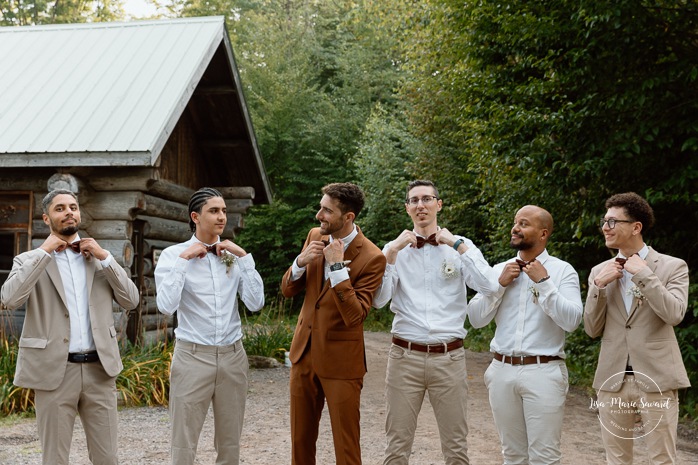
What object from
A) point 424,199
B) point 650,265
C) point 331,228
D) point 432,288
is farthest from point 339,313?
point 650,265

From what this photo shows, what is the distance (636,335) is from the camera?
4195 mm

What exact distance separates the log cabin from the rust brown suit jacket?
430 centimetres

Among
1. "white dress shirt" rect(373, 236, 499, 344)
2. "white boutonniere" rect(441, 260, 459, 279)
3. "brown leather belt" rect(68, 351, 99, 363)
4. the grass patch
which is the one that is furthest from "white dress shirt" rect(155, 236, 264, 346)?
the grass patch

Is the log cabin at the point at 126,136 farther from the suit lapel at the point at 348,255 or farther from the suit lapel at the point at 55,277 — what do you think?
the suit lapel at the point at 348,255

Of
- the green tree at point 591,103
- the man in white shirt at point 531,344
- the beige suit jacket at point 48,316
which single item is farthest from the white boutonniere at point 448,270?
the green tree at point 591,103

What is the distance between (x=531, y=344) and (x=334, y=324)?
1.19 meters

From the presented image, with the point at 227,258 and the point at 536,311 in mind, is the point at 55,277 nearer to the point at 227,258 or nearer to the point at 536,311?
the point at 227,258

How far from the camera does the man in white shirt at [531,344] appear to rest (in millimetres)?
4195

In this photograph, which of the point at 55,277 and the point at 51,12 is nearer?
the point at 55,277

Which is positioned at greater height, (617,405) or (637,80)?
(637,80)

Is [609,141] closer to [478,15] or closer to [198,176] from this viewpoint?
[478,15]

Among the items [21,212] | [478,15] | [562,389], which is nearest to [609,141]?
[478,15]

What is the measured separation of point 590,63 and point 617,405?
15.4 feet

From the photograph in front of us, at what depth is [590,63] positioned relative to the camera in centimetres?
779
